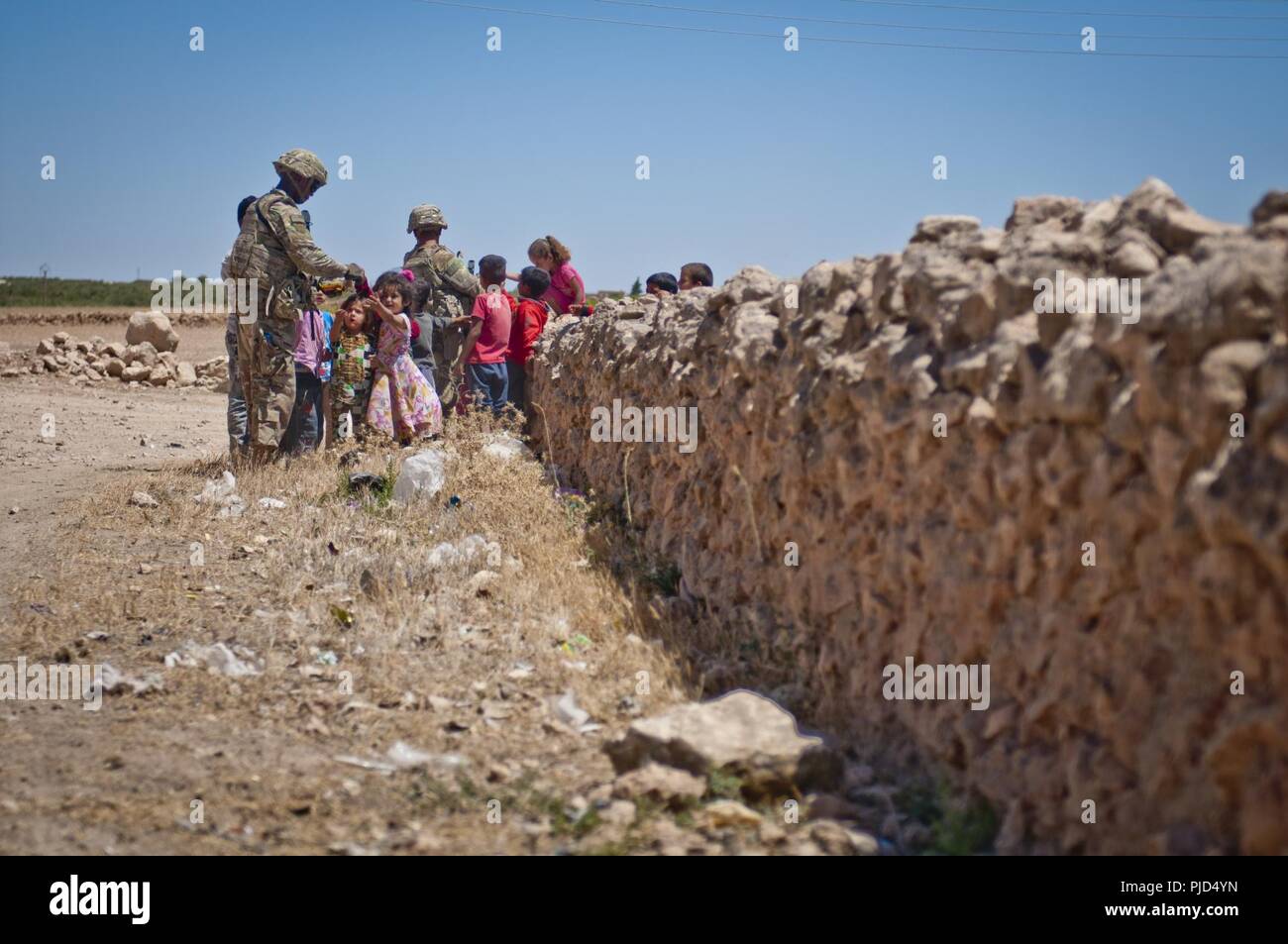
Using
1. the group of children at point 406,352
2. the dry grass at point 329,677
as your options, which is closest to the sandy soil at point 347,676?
the dry grass at point 329,677

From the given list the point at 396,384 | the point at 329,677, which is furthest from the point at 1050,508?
the point at 396,384

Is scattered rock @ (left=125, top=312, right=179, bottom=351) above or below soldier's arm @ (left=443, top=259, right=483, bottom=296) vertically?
above

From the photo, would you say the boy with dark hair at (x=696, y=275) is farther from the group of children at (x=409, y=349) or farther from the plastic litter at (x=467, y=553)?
the plastic litter at (x=467, y=553)

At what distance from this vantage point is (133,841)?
381 centimetres

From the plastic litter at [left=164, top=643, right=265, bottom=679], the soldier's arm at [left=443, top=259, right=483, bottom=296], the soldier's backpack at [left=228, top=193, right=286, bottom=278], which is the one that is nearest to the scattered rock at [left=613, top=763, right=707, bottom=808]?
the plastic litter at [left=164, top=643, right=265, bottom=679]

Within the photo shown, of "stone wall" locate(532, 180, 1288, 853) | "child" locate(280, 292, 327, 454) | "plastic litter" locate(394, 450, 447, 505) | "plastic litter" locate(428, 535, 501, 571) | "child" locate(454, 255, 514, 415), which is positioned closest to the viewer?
"stone wall" locate(532, 180, 1288, 853)

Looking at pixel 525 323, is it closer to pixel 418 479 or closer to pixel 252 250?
pixel 252 250

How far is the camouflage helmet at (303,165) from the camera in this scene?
9.34 meters

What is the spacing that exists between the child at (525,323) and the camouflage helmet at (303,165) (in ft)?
7.04

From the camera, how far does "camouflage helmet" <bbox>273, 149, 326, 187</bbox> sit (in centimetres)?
934

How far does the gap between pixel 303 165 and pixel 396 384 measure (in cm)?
182

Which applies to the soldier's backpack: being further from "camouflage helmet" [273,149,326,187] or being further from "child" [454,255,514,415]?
"child" [454,255,514,415]
